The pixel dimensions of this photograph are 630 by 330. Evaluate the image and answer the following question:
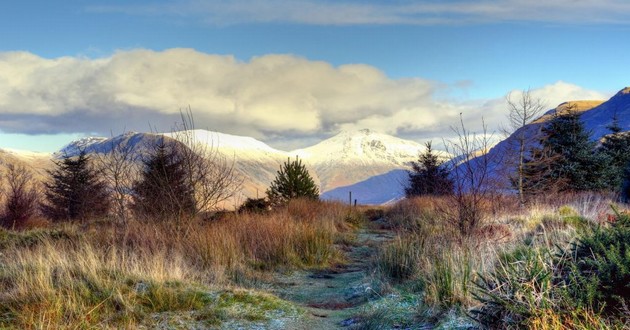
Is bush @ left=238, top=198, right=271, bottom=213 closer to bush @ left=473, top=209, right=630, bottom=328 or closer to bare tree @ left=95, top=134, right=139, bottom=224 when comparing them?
bare tree @ left=95, top=134, right=139, bottom=224

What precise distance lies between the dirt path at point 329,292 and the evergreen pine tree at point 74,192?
26.8 meters

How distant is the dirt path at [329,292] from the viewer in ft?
21.1

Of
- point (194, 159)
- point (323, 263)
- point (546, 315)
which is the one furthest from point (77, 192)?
point (546, 315)

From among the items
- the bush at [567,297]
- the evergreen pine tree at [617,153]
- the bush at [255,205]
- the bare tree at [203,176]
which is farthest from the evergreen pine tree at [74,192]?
the bush at [567,297]

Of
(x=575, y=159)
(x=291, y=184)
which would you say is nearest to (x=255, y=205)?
(x=291, y=184)

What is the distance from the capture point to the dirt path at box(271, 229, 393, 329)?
21.1 feet

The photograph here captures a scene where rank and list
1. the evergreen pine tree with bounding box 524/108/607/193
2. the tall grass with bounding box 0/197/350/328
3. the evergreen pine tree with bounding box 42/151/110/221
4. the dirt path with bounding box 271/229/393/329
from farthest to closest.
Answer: the evergreen pine tree with bounding box 42/151/110/221 < the evergreen pine tree with bounding box 524/108/607/193 < the dirt path with bounding box 271/229/393/329 < the tall grass with bounding box 0/197/350/328

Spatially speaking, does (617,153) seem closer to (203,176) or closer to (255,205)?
(255,205)

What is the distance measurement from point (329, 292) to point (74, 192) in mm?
30805

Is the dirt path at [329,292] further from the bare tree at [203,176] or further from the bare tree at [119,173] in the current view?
the bare tree at [119,173]

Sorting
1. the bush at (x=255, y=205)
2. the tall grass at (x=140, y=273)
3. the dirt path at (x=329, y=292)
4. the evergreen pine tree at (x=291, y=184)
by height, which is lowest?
the dirt path at (x=329, y=292)

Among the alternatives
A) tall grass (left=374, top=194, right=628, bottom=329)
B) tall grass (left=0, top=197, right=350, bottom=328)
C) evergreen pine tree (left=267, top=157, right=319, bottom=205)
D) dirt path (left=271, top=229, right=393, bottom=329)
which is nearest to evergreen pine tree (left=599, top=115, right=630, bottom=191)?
evergreen pine tree (left=267, top=157, right=319, bottom=205)

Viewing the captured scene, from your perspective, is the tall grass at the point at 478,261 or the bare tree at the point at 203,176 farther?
the bare tree at the point at 203,176

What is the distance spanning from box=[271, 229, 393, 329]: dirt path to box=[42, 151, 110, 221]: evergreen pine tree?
26.8 metres
